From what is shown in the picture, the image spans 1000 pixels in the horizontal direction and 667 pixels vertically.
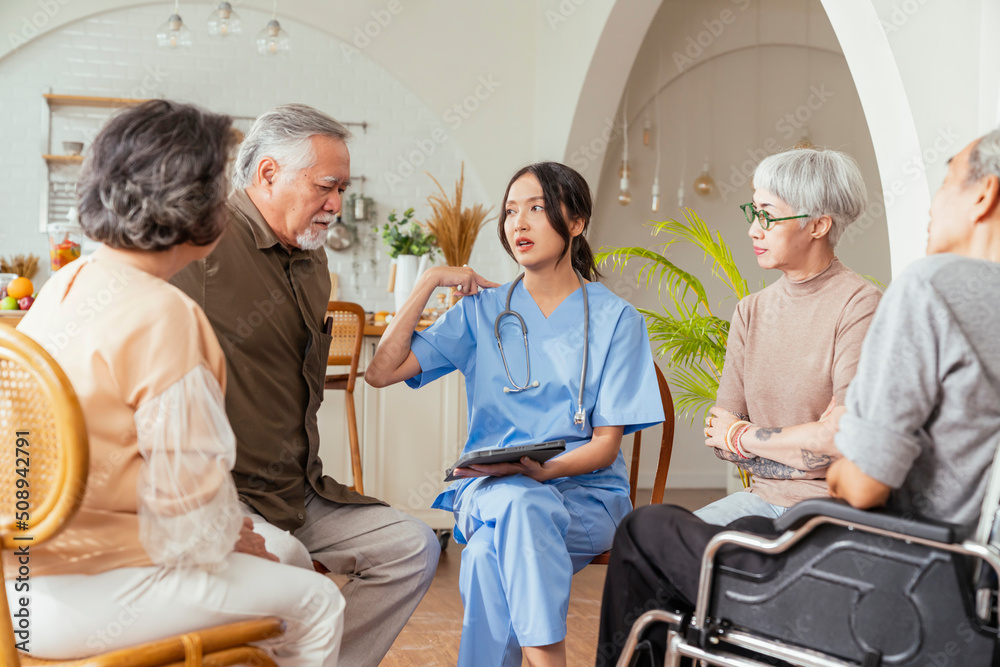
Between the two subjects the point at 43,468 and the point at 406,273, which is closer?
the point at 43,468

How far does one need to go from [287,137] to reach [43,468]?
91cm

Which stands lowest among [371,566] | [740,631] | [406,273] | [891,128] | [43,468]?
[371,566]

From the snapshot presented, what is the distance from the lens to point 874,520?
1.03 metres

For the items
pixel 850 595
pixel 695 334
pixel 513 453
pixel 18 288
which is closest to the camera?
pixel 850 595

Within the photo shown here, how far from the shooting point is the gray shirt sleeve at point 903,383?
3.43ft

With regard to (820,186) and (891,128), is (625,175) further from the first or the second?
(820,186)

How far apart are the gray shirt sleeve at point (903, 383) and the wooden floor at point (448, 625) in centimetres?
140

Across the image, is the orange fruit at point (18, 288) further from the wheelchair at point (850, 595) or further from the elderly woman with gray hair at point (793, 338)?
the wheelchair at point (850, 595)

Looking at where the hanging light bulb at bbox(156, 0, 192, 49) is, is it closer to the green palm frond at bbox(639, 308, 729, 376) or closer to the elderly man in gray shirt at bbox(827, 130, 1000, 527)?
the green palm frond at bbox(639, 308, 729, 376)

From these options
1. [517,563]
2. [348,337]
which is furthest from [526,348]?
[348,337]

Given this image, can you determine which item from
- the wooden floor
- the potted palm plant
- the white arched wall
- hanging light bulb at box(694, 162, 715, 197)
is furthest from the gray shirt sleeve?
hanging light bulb at box(694, 162, 715, 197)

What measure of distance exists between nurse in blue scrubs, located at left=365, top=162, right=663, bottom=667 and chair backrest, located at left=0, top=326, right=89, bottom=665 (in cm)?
81

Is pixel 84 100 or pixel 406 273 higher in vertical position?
pixel 84 100

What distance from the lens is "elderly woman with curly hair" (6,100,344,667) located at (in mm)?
Answer: 999
